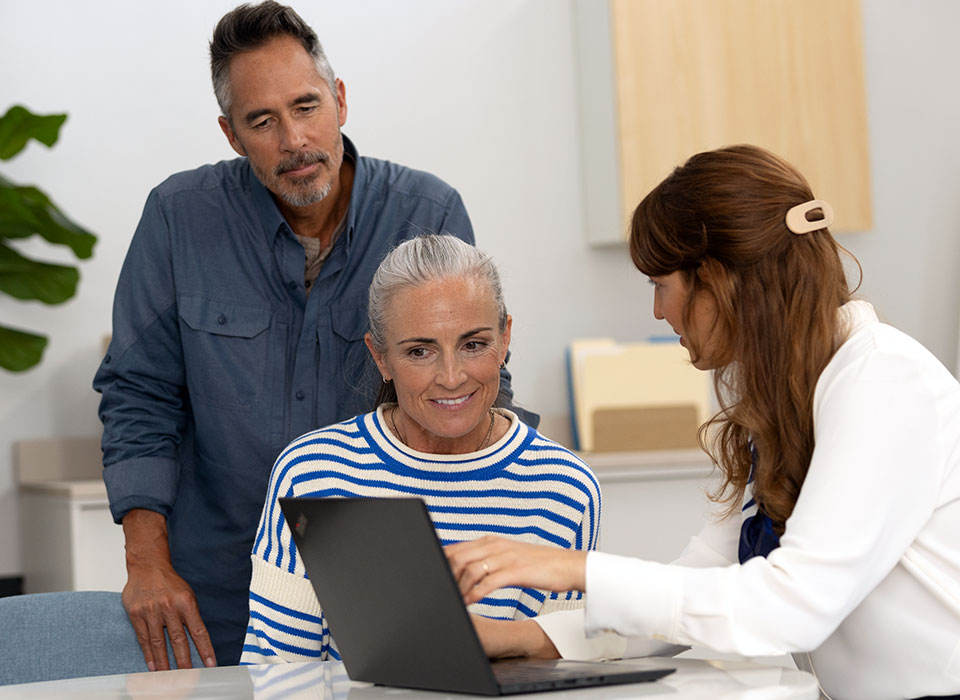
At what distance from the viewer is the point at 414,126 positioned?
3.57 meters

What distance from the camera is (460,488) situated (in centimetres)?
174

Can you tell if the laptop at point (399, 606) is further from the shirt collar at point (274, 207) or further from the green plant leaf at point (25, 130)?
the green plant leaf at point (25, 130)

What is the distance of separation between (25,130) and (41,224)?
0.77 feet

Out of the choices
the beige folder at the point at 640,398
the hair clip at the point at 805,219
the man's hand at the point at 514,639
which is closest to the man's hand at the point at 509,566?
the man's hand at the point at 514,639


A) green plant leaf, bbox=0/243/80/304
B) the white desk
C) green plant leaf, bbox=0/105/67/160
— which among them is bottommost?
the white desk

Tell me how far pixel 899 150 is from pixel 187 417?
8.28 feet

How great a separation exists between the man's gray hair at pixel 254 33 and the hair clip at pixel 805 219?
953 mm

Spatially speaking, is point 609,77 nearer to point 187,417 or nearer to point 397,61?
point 397,61

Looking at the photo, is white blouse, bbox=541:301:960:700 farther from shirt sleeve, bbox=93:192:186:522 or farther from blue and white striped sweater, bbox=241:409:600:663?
shirt sleeve, bbox=93:192:186:522

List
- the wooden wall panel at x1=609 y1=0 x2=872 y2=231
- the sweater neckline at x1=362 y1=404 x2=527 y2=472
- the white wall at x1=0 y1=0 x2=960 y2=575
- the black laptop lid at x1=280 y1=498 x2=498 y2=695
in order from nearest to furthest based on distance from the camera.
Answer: the black laptop lid at x1=280 y1=498 x2=498 y2=695 → the sweater neckline at x1=362 y1=404 x2=527 y2=472 → the white wall at x1=0 y1=0 x2=960 y2=575 → the wooden wall panel at x1=609 y1=0 x2=872 y2=231

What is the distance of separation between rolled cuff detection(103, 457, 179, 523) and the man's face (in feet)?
1.60

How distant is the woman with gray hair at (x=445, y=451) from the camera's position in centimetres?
171

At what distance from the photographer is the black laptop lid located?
110 centimetres

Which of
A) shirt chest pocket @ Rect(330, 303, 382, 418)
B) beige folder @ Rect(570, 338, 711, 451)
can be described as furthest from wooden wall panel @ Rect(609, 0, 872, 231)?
shirt chest pocket @ Rect(330, 303, 382, 418)
